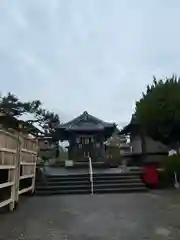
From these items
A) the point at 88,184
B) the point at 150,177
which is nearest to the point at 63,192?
the point at 88,184

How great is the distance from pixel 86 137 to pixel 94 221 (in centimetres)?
2239

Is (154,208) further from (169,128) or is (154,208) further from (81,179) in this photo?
(169,128)

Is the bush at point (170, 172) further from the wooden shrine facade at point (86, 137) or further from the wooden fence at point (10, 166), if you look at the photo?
the wooden shrine facade at point (86, 137)

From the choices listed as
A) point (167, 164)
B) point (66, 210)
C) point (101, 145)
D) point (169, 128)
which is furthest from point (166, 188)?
point (101, 145)

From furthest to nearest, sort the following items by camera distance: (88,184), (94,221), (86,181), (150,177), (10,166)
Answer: (150,177)
(86,181)
(88,184)
(10,166)
(94,221)

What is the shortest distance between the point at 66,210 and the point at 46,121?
23931 millimetres

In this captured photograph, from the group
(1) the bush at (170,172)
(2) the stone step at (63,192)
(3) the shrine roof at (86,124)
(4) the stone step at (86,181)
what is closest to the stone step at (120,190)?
(2) the stone step at (63,192)

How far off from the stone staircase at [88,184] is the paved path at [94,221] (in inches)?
130

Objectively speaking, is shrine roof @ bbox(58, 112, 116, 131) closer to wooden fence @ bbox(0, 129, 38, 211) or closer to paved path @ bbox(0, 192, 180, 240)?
wooden fence @ bbox(0, 129, 38, 211)

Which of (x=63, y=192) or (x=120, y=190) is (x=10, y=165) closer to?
(x=63, y=192)

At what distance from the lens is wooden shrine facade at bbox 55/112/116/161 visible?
2914cm

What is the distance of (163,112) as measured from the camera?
2005cm

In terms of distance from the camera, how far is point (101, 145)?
1170 inches

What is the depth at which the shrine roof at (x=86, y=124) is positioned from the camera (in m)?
28.8
